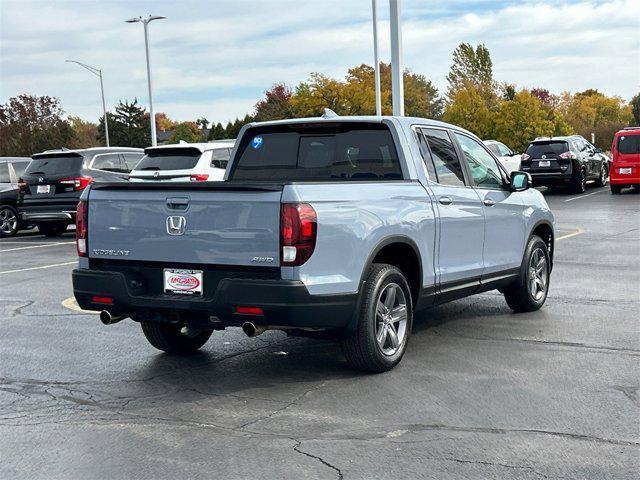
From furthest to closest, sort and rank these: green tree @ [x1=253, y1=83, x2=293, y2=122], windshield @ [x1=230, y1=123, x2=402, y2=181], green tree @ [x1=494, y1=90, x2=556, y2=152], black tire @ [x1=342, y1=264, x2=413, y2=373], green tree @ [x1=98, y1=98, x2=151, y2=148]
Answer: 1. green tree @ [x1=98, y1=98, x2=151, y2=148]
2. green tree @ [x1=253, y1=83, x2=293, y2=122]
3. green tree @ [x1=494, y1=90, x2=556, y2=152]
4. windshield @ [x1=230, y1=123, x2=402, y2=181]
5. black tire @ [x1=342, y1=264, x2=413, y2=373]

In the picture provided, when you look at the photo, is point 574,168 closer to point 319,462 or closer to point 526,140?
point 319,462

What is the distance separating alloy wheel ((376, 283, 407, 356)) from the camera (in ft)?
20.9

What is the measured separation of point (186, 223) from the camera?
5.94m

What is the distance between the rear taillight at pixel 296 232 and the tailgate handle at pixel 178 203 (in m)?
0.74

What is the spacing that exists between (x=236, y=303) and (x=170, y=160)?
11215 millimetres

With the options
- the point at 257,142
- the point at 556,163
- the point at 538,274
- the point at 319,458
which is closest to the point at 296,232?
the point at 319,458

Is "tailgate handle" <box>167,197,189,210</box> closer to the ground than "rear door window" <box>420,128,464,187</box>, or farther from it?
closer to the ground

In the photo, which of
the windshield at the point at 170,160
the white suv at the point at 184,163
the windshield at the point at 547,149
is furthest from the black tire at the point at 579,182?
the windshield at the point at 170,160

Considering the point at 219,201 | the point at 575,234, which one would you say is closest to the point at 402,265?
the point at 219,201

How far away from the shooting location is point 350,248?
595 cm

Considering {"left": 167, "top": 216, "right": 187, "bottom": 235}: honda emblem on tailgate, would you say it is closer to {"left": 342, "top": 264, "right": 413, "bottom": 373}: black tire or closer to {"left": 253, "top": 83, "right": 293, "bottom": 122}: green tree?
{"left": 342, "top": 264, "right": 413, "bottom": 373}: black tire

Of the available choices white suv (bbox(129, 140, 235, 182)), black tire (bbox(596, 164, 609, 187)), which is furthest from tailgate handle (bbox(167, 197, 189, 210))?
black tire (bbox(596, 164, 609, 187))

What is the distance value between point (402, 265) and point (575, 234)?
10722 mm

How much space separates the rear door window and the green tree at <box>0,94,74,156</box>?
67.8 meters
